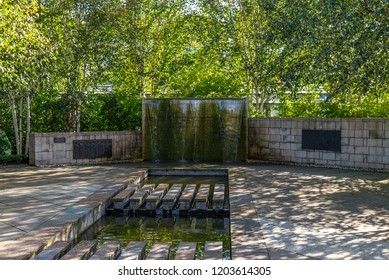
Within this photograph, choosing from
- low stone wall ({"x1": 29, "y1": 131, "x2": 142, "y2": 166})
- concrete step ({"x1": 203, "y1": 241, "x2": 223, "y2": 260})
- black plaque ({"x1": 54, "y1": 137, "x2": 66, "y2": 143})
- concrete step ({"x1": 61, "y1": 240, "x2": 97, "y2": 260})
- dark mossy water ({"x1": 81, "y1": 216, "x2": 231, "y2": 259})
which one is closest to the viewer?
concrete step ({"x1": 203, "y1": 241, "x2": 223, "y2": 260})

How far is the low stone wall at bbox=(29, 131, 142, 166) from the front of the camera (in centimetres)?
1559

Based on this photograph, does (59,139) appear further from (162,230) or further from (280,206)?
(280,206)

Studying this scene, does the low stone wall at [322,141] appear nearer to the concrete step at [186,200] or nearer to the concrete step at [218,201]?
the concrete step at [218,201]

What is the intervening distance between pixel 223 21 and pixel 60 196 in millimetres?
12550

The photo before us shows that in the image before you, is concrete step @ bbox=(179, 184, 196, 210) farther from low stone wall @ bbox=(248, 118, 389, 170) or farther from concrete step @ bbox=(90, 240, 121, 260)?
low stone wall @ bbox=(248, 118, 389, 170)

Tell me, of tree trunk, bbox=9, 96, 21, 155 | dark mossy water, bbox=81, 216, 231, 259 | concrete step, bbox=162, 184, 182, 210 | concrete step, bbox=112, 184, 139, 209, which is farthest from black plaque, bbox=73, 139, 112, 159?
dark mossy water, bbox=81, 216, 231, 259

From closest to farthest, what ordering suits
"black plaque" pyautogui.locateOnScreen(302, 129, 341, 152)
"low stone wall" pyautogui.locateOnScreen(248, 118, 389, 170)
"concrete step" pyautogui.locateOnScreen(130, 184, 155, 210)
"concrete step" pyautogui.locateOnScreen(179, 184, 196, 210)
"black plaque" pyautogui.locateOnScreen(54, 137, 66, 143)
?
"concrete step" pyautogui.locateOnScreen(179, 184, 196, 210) < "concrete step" pyautogui.locateOnScreen(130, 184, 155, 210) < "low stone wall" pyautogui.locateOnScreen(248, 118, 389, 170) < "black plaque" pyautogui.locateOnScreen(302, 129, 341, 152) < "black plaque" pyautogui.locateOnScreen(54, 137, 66, 143)

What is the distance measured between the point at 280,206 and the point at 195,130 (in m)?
8.89

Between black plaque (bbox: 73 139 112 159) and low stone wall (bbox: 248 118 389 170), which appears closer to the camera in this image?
low stone wall (bbox: 248 118 389 170)

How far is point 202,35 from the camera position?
65.3ft

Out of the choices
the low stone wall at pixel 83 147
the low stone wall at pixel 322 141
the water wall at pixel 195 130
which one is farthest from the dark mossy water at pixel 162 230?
the water wall at pixel 195 130

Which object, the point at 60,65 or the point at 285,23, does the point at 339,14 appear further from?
the point at 60,65

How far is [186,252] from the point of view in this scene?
18.8 feet

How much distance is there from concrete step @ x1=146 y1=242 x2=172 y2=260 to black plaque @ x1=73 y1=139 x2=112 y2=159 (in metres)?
10.7
